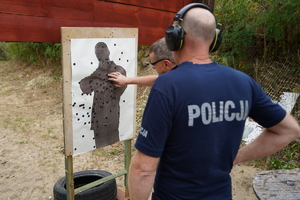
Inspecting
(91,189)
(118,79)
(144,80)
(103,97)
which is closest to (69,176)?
(91,189)

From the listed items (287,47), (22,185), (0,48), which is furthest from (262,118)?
(0,48)

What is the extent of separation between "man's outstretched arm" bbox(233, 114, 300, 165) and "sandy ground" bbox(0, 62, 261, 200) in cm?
223

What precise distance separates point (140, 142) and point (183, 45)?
0.49 metres

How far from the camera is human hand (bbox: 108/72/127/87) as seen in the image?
249cm

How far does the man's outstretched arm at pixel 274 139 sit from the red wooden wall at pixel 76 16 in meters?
1.53

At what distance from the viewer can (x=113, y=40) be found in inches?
97.8

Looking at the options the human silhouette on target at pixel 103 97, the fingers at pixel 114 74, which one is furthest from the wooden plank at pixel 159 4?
the fingers at pixel 114 74

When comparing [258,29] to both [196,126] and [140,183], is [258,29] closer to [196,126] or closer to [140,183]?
[196,126]

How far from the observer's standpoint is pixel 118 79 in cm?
251

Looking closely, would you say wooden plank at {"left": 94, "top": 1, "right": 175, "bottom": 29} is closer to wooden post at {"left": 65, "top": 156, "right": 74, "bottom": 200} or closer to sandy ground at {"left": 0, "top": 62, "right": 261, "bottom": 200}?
wooden post at {"left": 65, "top": 156, "right": 74, "bottom": 200}

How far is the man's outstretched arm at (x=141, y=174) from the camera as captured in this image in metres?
1.26

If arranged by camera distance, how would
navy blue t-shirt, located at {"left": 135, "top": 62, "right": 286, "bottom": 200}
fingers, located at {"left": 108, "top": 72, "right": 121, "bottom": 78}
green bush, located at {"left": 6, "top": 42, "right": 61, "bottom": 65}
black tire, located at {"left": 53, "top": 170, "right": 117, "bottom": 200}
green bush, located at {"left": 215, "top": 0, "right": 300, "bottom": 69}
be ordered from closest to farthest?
navy blue t-shirt, located at {"left": 135, "top": 62, "right": 286, "bottom": 200} < fingers, located at {"left": 108, "top": 72, "right": 121, "bottom": 78} < black tire, located at {"left": 53, "top": 170, "right": 117, "bottom": 200} < green bush, located at {"left": 215, "top": 0, "right": 300, "bottom": 69} < green bush, located at {"left": 6, "top": 42, "right": 61, "bottom": 65}

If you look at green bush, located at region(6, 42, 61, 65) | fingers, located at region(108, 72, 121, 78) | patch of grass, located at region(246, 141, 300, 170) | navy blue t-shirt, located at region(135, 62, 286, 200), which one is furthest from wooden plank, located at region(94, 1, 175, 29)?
green bush, located at region(6, 42, 61, 65)

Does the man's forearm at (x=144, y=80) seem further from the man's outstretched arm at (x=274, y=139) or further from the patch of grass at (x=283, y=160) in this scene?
the patch of grass at (x=283, y=160)
